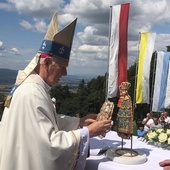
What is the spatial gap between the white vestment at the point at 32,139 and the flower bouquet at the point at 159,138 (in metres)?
1.65

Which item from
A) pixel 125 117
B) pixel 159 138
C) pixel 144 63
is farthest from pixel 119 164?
pixel 144 63

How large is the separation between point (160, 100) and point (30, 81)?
10387 millimetres

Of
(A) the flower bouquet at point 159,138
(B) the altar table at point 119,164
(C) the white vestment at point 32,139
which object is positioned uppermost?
(C) the white vestment at point 32,139

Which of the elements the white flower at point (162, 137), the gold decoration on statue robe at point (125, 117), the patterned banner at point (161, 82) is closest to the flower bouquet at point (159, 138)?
the white flower at point (162, 137)

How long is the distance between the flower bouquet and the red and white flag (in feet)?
13.2

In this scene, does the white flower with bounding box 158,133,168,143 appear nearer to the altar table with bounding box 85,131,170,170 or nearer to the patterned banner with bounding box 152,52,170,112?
the altar table with bounding box 85,131,170,170

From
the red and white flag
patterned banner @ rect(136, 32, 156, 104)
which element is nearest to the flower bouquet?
the red and white flag

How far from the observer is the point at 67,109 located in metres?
26.0

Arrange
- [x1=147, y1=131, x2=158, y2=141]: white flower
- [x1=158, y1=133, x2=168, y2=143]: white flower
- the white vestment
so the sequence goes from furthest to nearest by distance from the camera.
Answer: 1. [x1=147, y1=131, x2=158, y2=141]: white flower
2. [x1=158, y1=133, x2=168, y2=143]: white flower
3. the white vestment

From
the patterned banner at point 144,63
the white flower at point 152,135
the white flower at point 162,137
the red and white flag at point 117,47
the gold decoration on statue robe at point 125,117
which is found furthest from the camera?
the patterned banner at point 144,63

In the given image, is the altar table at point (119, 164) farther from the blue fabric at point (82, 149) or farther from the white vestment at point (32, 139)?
the white vestment at point (32, 139)

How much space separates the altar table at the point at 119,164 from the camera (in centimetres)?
278

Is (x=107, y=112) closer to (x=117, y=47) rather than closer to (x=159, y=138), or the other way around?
(x=159, y=138)

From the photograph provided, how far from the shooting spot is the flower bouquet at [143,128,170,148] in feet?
11.7
